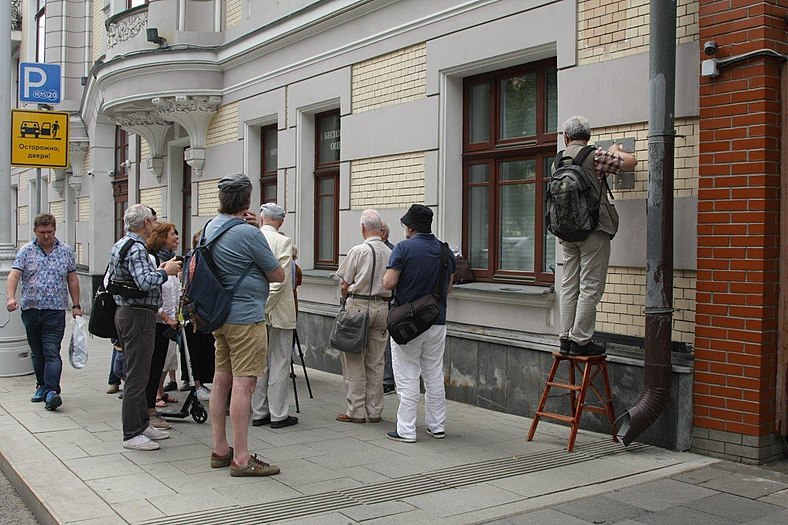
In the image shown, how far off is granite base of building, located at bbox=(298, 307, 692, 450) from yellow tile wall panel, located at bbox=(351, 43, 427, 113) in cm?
264

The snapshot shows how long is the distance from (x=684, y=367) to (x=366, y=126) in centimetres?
501

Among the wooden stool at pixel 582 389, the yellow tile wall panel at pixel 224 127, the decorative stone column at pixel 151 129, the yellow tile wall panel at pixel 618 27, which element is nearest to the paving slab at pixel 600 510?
the wooden stool at pixel 582 389

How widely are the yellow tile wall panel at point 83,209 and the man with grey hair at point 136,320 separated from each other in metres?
13.6

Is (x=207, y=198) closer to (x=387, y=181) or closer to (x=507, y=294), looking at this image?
(x=387, y=181)

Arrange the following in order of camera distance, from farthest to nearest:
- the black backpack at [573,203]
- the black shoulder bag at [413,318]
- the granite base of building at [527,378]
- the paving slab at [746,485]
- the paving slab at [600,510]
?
the black shoulder bag at [413,318] < the granite base of building at [527,378] < the black backpack at [573,203] < the paving slab at [746,485] < the paving slab at [600,510]

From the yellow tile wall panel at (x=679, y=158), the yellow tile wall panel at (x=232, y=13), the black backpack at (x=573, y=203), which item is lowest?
the black backpack at (x=573, y=203)

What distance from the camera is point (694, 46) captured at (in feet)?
21.4

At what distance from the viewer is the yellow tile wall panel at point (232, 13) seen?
516 inches

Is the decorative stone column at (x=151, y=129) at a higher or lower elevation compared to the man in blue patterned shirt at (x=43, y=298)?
higher

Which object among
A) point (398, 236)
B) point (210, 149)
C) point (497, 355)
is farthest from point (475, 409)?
point (210, 149)

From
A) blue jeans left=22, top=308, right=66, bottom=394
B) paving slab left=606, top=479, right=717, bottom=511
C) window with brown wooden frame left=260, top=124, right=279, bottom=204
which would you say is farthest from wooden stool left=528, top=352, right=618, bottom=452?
window with brown wooden frame left=260, top=124, right=279, bottom=204

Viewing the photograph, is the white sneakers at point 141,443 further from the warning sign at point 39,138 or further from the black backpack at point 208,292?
the warning sign at point 39,138

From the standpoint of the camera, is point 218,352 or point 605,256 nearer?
point 218,352

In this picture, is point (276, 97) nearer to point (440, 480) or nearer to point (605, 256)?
point (605, 256)
